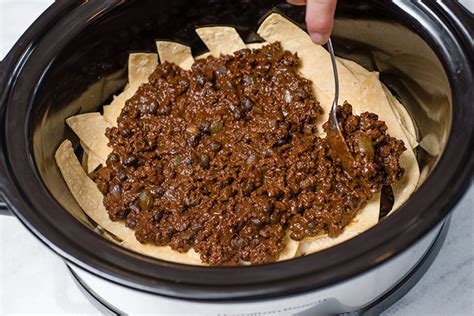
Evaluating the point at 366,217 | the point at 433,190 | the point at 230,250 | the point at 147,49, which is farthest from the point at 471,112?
the point at 147,49

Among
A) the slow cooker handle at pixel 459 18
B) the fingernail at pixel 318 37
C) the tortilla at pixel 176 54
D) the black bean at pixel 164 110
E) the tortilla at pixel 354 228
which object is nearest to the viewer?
the fingernail at pixel 318 37

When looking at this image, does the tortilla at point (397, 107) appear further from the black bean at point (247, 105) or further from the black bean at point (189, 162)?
the black bean at point (189, 162)

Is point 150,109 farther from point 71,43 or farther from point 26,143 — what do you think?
point 26,143

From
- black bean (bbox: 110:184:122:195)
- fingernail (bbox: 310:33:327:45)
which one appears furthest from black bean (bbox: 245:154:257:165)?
fingernail (bbox: 310:33:327:45)

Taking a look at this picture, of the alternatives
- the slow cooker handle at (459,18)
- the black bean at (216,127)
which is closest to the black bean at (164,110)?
the black bean at (216,127)

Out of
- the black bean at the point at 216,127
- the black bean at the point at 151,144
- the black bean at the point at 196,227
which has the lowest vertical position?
the black bean at the point at 196,227

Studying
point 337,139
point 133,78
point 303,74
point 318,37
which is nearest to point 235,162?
point 337,139
